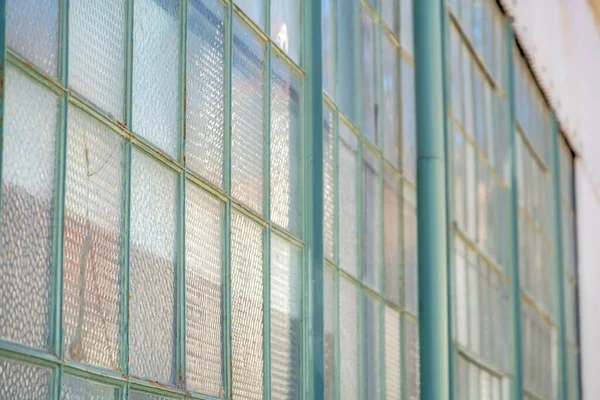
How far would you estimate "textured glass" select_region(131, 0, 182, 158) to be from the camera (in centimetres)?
590

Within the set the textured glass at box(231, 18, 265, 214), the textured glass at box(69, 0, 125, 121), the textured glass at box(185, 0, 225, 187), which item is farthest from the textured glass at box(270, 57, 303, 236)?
the textured glass at box(69, 0, 125, 121)

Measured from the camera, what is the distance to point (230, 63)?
23.4 feet

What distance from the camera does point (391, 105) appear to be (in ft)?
35.2

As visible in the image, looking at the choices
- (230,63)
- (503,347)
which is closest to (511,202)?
(503,347)

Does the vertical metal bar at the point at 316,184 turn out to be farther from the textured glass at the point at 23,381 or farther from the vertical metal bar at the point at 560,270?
the vertical metal bar at the point at 560,270

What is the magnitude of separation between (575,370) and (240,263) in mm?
12512

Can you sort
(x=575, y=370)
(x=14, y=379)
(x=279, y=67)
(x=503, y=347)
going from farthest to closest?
(x=575, y=370)
(x=503, y=347)
(x=279, y=67)
(x=14, y=379)

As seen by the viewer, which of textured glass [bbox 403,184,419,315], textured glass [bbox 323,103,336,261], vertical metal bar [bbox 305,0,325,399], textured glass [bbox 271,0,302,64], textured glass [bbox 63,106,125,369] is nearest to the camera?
textured glass [bbox 63,106,125,369]

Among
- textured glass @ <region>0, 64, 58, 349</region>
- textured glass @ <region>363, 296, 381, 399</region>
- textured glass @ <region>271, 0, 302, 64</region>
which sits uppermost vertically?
textured glass @ <region>271, 0, 302, 64</region>

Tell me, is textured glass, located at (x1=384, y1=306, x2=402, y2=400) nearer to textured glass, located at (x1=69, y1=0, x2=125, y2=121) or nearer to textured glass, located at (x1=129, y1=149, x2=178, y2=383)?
textured glass, located at (x1=129, y1=149, x2=178, y2=383)

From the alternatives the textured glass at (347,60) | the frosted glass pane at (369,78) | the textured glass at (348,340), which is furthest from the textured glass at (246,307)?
the frosted glass pane at (369,78)

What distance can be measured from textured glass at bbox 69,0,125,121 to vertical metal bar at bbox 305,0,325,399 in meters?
2.71

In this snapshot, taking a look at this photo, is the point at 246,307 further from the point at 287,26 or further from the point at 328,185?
the point at 287,26

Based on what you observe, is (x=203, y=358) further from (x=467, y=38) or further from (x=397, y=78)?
(x=467, y=38)
